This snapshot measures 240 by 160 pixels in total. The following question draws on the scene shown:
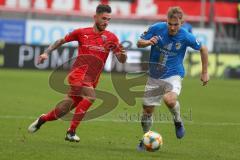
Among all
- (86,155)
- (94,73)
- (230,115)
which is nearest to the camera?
(86,155)

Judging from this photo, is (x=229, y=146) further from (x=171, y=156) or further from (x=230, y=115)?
(x=230, y=115)

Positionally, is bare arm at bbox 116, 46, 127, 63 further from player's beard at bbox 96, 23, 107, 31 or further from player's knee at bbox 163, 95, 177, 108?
player's knee at bbox 163, 95, 177, 108

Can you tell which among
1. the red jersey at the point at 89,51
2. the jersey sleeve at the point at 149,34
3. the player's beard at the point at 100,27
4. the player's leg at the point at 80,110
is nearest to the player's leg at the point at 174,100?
the jersey sleeve at the point at 149,34

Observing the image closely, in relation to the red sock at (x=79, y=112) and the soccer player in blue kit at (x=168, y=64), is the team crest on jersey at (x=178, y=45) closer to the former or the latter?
the soccer player in blue kit at (x=168, y=64)

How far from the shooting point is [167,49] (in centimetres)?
1276

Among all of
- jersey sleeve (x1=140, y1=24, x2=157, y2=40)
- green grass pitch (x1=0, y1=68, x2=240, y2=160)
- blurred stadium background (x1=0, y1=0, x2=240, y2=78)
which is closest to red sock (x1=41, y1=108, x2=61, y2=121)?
green grass pitch (x1=0, y1=68, x2=240, y2=160)

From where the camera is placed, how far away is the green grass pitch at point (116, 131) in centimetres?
1144

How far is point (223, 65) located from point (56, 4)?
11600mm

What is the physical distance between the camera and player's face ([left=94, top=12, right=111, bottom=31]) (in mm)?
12484

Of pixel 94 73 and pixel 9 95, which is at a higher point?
pixel 94 73

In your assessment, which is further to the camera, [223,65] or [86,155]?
[223,65]

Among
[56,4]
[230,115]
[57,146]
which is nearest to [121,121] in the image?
[230,115]

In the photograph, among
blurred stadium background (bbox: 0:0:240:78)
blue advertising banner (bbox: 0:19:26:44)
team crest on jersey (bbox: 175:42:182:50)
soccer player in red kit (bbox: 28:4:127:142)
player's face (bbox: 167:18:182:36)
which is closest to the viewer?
player's face (bbox: 167:18:182:36)

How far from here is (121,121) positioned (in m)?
17.0
